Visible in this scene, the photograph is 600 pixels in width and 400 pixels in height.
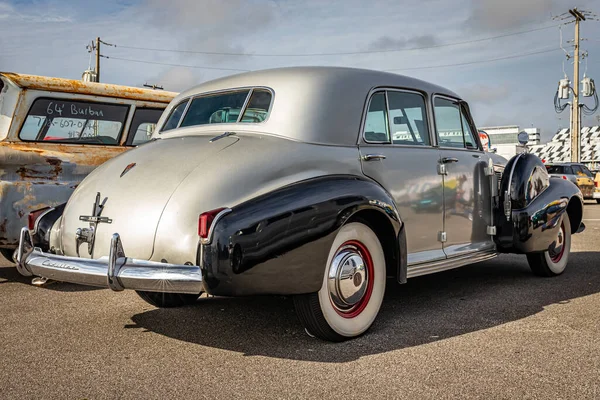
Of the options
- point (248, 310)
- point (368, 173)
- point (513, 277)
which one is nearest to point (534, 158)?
point (513, 277)

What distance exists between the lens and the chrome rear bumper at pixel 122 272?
10.6ft

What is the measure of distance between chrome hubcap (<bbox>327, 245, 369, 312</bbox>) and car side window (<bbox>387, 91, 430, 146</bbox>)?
44.8 inches

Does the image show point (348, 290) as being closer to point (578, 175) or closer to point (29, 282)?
point (29, 282)

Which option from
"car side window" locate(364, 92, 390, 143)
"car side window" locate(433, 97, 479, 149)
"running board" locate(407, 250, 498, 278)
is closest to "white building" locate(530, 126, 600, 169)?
"car side window" locate(433, 97, 479, 149)

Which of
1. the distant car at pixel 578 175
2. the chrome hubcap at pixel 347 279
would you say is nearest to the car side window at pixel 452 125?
the chrome hubcap at pixel 347 279

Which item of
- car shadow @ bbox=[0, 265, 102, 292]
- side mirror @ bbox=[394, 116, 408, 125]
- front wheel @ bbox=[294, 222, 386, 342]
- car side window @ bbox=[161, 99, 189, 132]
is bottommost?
car shadow @ bbox=[0, 265, 102, 292]

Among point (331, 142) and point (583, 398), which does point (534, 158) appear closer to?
point (331, 142)

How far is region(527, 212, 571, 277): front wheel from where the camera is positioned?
601cm

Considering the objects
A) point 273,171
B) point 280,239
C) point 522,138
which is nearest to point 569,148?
point 522,138

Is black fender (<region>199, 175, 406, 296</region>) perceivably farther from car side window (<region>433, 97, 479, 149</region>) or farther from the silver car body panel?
car side window (<region>433, 97, 479, 149</region>)

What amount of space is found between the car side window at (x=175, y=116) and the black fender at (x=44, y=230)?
108 cm

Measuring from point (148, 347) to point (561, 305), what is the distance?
317 centimetres

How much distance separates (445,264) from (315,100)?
63.9 inches

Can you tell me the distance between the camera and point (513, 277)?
6129mm
